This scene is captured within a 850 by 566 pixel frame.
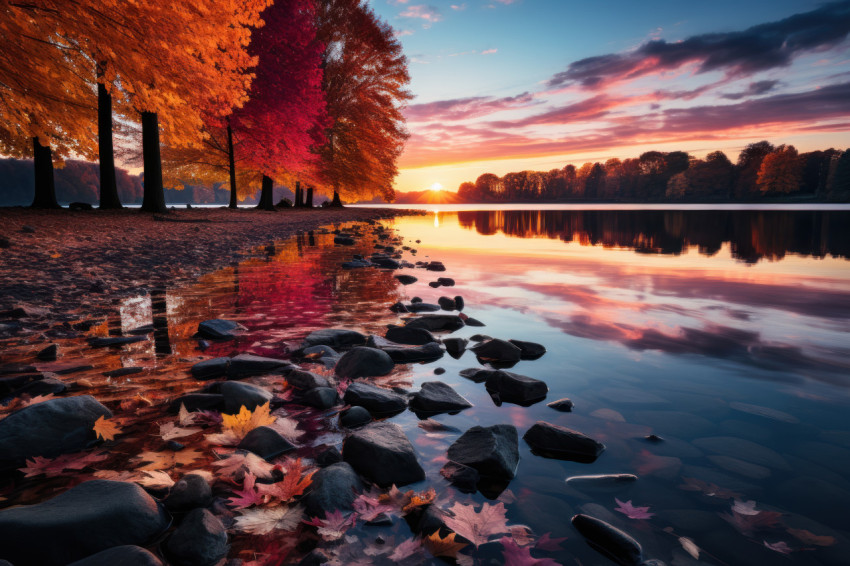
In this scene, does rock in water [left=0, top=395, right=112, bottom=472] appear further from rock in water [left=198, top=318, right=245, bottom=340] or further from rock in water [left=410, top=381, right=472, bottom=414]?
rock in water [left=410, top=381, right=472, bottom=414]

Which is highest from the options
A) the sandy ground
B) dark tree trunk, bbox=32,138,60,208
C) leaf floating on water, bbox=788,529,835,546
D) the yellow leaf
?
dark tree trunk, bbox=32,138,60,208

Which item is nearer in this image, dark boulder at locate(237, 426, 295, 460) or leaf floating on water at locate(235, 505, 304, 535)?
leaf floating on water at locate(235, 505, 304, 535)

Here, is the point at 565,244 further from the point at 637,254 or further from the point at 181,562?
the point at 181,562

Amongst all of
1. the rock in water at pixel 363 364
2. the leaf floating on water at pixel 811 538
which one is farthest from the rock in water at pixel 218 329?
the leaf floating on water at pixel 811 538

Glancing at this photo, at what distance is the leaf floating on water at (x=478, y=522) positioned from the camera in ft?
5.76

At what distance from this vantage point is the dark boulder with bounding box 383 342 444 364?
3.97 meters

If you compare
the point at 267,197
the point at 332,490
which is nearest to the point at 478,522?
the point at 332,490

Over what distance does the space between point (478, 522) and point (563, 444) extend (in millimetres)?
843

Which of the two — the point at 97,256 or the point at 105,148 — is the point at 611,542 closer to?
the point at 97,256

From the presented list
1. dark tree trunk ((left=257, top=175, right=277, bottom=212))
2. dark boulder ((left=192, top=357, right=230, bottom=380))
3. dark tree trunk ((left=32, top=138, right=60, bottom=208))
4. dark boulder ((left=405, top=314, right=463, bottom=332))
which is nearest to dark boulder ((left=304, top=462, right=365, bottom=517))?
dark boulder ((left=192, top=357, right=230, bottom=380))

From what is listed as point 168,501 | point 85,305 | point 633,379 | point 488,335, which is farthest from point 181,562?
point 85,305

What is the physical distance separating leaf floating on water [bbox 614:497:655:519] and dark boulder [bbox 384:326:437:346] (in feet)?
8.67

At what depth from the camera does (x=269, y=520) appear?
179 centimetres

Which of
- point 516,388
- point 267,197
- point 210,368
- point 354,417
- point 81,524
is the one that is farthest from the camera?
point 267,197
